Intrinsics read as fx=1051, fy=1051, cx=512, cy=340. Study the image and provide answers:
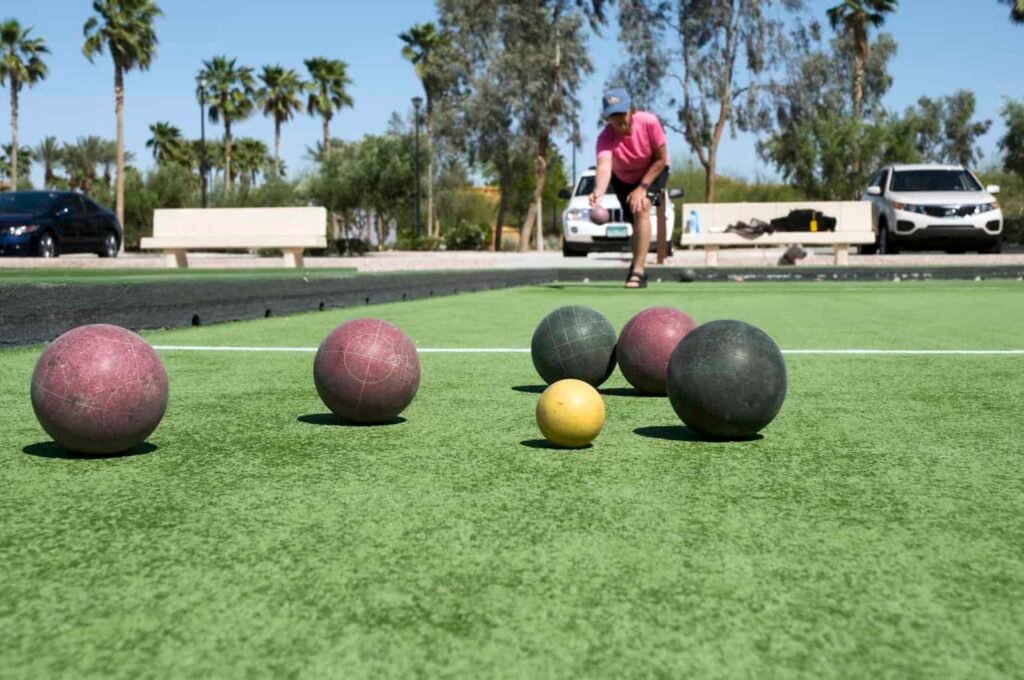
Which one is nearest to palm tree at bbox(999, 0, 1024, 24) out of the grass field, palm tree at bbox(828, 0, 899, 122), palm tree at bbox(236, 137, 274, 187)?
palm tree at bbox(828, 0, 899, 122)

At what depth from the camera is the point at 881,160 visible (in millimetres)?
56125

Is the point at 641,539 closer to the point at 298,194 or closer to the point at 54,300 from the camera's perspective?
the point at 54,300

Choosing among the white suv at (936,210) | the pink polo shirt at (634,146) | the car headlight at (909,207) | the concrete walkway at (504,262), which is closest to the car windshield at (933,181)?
the white suv at (936,210)

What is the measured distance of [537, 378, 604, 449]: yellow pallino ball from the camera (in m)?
3.80

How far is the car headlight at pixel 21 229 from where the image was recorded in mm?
20281

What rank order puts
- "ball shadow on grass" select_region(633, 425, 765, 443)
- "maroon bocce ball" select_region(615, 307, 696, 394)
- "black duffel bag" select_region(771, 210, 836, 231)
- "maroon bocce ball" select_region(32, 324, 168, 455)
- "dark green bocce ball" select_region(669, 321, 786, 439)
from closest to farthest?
1. "maroon bocce ball" select_region(32, 324, 168, 455)
2. "dark green bocce ball" select_region(669, 321, 786, 439)
3. "ball shadow on grass" select_region(633, 425, 765, 443)
4. "maroon bocce ball" select_region(615, 307, 696, 394)
5. "black duffel bag" select_region(771, 210, 836, 231)

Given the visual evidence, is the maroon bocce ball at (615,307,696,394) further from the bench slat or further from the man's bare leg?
the bench slat

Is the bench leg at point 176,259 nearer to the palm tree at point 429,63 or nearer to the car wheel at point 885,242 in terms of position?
the car wheel at point 885,242

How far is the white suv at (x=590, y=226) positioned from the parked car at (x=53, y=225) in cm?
1011

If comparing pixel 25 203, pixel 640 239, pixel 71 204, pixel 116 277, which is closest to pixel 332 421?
pixel 640 239

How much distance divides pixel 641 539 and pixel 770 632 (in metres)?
0.65

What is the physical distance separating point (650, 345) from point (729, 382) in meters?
1.27

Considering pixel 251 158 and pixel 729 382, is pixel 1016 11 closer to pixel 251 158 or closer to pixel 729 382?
pixel 729 382

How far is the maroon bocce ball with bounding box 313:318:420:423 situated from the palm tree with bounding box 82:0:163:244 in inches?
2073
